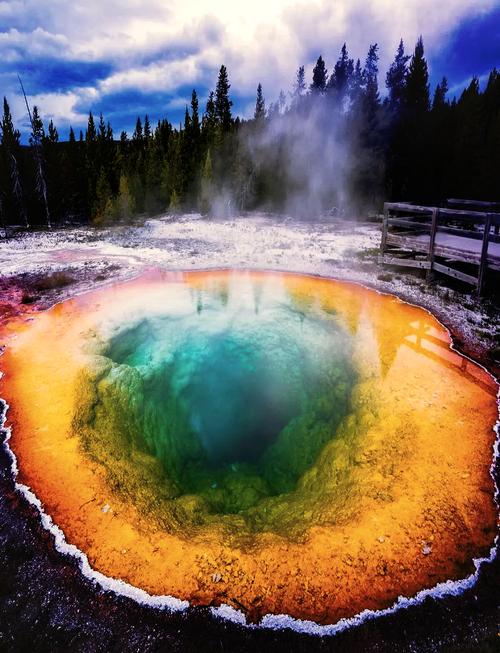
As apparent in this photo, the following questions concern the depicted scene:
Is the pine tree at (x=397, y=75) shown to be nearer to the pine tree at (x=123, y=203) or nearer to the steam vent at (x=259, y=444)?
the pine tree at (x=123, y=203)

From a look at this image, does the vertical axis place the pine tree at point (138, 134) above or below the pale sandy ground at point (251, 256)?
above

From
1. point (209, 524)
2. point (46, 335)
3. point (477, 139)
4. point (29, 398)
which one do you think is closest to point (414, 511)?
point (209, 524)

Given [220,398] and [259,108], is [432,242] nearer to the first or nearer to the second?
[220,398]

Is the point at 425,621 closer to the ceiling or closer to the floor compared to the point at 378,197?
closer to the floor

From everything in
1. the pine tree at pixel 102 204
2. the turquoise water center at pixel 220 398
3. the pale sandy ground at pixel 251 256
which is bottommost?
the turquoise water center at pixel 220 398

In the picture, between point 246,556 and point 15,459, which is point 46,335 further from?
point 246,556

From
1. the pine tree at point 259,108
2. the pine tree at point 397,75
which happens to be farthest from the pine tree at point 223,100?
the pine tree at point 397,75
